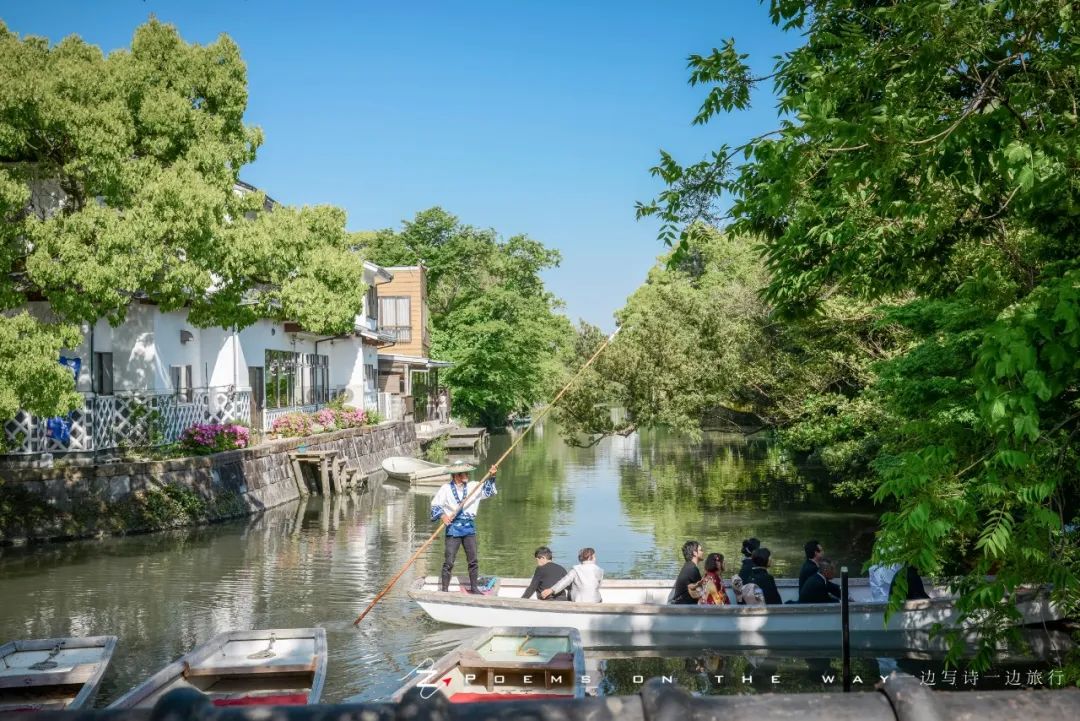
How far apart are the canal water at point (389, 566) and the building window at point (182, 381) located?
3849 millimetres

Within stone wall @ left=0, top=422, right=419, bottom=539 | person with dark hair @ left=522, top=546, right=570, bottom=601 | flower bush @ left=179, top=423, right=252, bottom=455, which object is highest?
flower bush @ left=179, top=423, right=252, bottom=455

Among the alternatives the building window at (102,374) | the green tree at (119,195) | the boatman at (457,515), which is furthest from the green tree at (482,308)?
the boatman at (457,515)

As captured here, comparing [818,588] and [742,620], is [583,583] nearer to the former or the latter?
[742,620]

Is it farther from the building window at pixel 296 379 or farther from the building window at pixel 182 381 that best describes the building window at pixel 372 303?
the building window at pixel 182 381

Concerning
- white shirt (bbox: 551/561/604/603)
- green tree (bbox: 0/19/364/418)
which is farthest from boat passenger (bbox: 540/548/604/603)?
green tree (bbox: 0/19/364/418)

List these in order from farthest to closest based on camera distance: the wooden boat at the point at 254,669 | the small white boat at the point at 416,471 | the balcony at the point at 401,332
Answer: the balcony at the point at 401,332, the small white boat at the point at 416,471, the wooden boat at the point at 254,669

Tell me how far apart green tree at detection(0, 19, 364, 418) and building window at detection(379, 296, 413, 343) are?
29.6m

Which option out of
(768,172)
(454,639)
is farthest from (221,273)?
(768,172)

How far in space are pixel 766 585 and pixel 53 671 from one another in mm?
8422

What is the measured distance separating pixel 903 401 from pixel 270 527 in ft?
51.3

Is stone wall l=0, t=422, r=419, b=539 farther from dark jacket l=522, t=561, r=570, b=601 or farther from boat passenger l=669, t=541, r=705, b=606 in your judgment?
boat passenger l=669, t=541, r=705, b=606

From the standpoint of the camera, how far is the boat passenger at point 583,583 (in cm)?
1270

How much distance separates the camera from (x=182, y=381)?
25359mm

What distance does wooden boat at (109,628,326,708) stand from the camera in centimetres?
887
